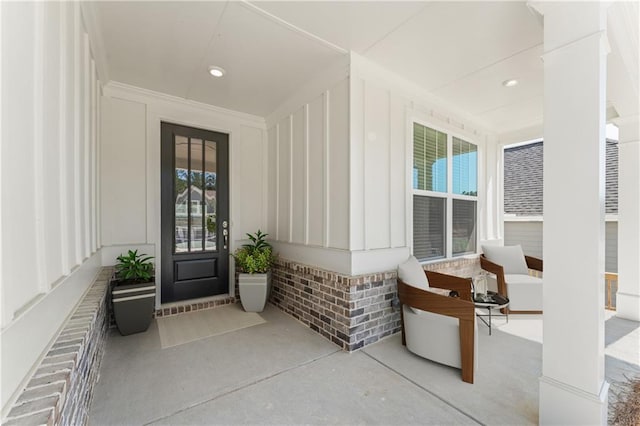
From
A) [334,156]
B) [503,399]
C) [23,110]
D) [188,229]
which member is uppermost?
[334,156]

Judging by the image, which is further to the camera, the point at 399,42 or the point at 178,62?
the point at 178,62

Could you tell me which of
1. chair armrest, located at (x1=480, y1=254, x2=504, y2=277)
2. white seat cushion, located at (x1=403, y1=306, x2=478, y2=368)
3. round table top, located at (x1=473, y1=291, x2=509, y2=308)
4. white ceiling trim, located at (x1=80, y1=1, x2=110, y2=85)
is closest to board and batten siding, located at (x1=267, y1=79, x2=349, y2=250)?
white seat cushion, located at (x1=403, y1=306, x2=478, y2=368)

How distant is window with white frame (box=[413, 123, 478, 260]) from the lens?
3576mm

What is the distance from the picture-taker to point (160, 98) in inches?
140

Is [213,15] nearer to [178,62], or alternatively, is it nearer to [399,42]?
[178,62]

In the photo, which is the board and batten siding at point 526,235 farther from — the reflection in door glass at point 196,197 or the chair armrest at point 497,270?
the reflection in door glass at point 196,197

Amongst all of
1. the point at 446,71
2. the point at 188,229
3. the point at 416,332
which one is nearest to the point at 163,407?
the point at 416,332

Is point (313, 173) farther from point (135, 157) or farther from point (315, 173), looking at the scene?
point (135, 157)

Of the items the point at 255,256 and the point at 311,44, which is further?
the point at 255,256

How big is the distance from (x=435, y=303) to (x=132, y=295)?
10.1ft

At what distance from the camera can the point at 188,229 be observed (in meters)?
3.80

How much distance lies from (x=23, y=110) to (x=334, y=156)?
236 centimetres

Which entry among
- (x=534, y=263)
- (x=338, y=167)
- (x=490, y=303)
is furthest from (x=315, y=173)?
(x=534, y=263)

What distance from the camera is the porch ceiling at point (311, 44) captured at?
2.14 m
